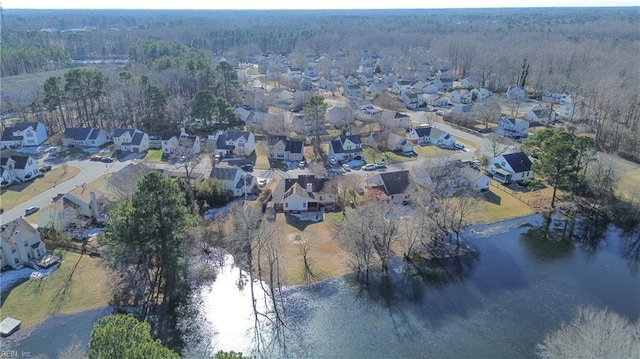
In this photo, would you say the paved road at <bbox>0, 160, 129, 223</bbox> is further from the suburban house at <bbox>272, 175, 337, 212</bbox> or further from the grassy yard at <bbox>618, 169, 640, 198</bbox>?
the grassy yard at <bbox>618, 169, 640, 198</bbox>

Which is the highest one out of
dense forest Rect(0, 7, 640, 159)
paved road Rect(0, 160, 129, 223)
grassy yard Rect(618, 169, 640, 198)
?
dense forest Rect(0, 7, 640, 159)

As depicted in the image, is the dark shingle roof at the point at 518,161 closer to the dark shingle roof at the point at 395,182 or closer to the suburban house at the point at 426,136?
the dark shingle roof at the point at 395,182

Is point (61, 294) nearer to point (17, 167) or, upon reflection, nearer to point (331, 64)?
point (17, 167)

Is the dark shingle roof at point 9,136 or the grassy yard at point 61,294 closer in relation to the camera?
the grassy yard at point 61,294

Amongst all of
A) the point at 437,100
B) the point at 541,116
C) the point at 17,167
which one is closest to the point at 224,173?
the point at 17,167

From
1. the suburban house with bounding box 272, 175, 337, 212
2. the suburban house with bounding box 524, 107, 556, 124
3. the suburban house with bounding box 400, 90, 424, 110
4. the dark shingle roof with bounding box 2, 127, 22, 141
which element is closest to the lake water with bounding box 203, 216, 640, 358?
the suburban house with bounding box 272, 175, 337, 212

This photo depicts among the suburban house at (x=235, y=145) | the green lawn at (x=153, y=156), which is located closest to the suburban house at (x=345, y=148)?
the suburban house at (x=235, y=145)
